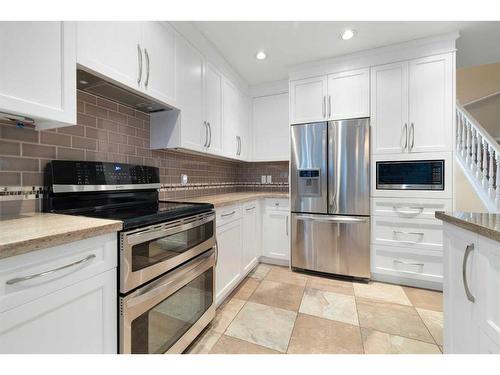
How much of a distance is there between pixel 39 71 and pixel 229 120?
5.97 feet

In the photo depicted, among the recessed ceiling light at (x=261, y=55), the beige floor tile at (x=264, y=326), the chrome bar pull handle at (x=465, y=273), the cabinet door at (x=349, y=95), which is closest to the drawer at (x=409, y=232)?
the cabinet door at (x=349, y=95)

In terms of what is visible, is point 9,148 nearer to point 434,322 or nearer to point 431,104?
point 434,322

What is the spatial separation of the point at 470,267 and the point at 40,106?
1.88m

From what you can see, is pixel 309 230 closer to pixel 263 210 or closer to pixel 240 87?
pixel 263 210

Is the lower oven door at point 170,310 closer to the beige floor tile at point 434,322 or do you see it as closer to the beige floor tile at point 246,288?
the beige floor tile at point 246,288

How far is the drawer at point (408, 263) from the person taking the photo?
7.10ft

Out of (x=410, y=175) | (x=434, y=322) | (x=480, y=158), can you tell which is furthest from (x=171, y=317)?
(x=480, y=158)

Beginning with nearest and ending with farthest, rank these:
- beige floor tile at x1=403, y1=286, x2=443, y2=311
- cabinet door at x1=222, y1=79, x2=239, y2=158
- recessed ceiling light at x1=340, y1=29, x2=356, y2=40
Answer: beige floor tile at x1=403, y1=286, x2=443, y2=311 < recessed ceiling light at x1=340, y1=29, x2=356, y2=40 < cabinet door at x1=222, y1=79, x2=239, y2=158

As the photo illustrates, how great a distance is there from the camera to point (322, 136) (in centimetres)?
247

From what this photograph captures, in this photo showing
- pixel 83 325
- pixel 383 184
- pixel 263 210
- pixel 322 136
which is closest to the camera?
pixel 83 325

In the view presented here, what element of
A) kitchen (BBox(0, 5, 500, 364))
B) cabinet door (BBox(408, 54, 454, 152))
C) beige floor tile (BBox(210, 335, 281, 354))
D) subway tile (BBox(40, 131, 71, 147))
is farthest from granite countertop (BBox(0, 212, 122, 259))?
cabinet door (BBox(408, 54, 454, 152))

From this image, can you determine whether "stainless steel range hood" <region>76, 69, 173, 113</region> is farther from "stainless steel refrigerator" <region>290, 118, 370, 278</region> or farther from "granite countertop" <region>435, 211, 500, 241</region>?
"granite countertop" <region>435, 211, 500, 241</region>

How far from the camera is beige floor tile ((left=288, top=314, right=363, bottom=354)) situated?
141 centimetres
